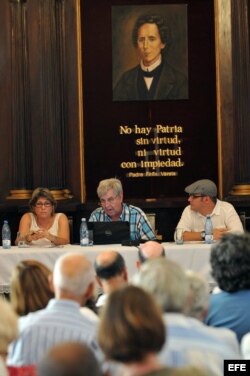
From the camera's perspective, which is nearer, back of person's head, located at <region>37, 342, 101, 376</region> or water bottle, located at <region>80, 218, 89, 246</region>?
back of person's head, located at <region>37, 342, 101, 376</region>

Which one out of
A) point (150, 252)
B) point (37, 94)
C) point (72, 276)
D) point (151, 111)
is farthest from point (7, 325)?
point (151, 111)

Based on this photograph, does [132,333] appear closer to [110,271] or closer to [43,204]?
[110,271]

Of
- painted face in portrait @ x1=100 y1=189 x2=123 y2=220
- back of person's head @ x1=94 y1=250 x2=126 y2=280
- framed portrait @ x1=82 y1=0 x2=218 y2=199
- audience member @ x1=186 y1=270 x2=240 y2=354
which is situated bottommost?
audience member @ x1=186 y1=270 x2=240 y2=354

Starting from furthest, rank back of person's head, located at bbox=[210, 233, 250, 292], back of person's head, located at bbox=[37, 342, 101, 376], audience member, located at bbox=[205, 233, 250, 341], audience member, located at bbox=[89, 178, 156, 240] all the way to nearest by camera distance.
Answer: audience member, located at bbox=[89, 178, 156, 240] < back of person's head, located at bbox=[210, 233, 250, 292] < audience member, located at bbox=[205, 233, 250, 341] < back of person's head, located at bbox=[37, 342, 101, 376]

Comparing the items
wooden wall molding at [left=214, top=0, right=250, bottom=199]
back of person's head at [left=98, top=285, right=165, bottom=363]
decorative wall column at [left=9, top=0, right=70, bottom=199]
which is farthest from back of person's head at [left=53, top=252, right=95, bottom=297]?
wooden wall molding at [left=214, top=0, right=250, bottom=199]

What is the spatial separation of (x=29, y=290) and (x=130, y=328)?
67.1 inches

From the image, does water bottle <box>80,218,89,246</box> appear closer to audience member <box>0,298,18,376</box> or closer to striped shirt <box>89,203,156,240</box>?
striped shirt <box>89,203,156,240</box>

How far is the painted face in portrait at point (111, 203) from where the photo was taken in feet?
27.3

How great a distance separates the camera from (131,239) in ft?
26.7

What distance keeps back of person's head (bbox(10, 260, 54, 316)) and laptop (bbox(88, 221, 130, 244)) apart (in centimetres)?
345

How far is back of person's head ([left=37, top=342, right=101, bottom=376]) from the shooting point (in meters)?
2.39

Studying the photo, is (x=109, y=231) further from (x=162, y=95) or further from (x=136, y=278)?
(x=136, y=278)

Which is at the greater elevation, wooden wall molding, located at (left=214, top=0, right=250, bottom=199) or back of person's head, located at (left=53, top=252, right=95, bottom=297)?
wooden wall molding, located at (left=214, top=0, right=250, bottom=199)

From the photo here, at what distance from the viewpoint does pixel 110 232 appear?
801 cm
